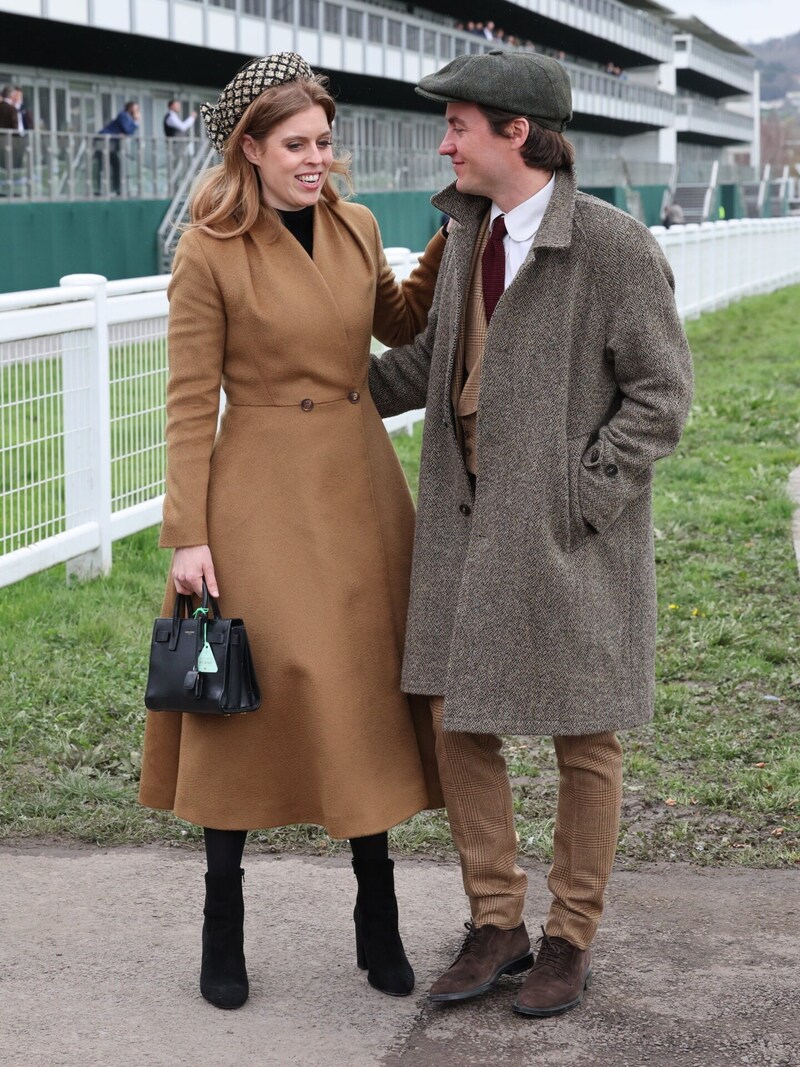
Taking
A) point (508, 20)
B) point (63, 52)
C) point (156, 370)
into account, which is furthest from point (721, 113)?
point (156, 370)

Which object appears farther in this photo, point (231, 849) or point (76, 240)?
point (76, 240)

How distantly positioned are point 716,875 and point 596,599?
119 centimetres

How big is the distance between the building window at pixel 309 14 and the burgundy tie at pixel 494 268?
36781 millimetres

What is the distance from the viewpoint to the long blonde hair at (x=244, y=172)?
3287 mm

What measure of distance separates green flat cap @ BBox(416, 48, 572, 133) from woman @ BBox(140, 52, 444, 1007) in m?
0.30

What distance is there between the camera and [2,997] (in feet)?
11.2

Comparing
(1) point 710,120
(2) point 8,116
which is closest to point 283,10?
(2) point 8,116

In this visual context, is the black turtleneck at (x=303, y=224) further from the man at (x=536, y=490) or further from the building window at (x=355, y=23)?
the building window at (x=355, y=23)

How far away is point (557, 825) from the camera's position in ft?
11.5

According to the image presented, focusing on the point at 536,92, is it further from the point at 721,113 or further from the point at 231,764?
the point at 721,113

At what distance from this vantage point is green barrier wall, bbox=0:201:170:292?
1833 cm

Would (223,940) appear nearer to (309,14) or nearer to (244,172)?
(244,172)

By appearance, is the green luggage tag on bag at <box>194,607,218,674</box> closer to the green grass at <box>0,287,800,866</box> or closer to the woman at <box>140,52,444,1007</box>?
the woman at <box>140,52,444,1007</box>

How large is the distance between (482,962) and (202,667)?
34.6 inches
